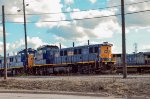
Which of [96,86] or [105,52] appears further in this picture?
[105,52]

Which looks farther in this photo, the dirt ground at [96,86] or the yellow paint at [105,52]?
the yellow paint at [105,52]

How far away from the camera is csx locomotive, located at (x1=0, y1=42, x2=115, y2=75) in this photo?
44.9 metres

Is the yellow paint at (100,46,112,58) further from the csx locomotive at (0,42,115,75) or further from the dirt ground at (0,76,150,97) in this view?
the dirt ground at (0,76,150,97)

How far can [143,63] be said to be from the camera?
51750 millimetres

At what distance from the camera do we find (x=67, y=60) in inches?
1929

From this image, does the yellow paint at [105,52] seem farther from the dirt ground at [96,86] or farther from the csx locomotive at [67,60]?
the dirt ground at [96,86]

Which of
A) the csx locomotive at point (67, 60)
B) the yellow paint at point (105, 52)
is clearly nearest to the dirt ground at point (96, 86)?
the csx locomotive at point (67, 60)

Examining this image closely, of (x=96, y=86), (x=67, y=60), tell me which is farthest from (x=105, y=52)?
(x=96, y=86)

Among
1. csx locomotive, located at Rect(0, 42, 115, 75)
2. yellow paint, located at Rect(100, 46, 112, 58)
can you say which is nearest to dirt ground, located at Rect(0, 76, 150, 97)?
csx locomotive, located at Rect(0, 42, 115, 75)

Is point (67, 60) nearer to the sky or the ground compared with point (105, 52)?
nearer to the ground

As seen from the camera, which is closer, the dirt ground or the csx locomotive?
the dirt ground

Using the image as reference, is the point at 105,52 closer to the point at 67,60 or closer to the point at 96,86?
the point at 67,60

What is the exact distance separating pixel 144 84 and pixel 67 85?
5754 mm

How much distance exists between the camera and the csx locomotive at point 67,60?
44872 millimetres
